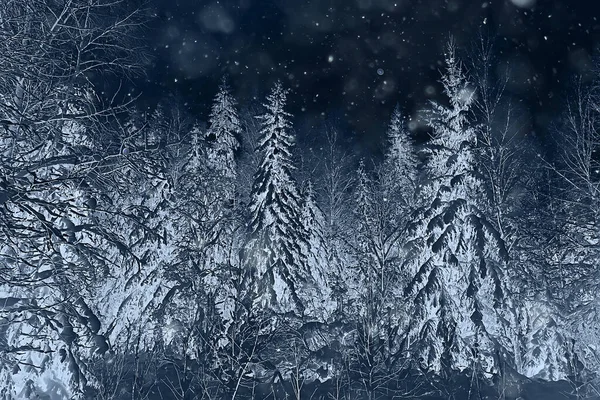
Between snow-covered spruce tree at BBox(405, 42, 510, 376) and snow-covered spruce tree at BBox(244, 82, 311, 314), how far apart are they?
4.62 metres

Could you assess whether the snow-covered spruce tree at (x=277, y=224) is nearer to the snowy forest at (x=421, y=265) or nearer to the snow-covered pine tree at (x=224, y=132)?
the snowy forest at (x=421, y=265)

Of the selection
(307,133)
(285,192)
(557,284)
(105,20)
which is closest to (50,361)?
(105,20)

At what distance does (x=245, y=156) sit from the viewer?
27.4m

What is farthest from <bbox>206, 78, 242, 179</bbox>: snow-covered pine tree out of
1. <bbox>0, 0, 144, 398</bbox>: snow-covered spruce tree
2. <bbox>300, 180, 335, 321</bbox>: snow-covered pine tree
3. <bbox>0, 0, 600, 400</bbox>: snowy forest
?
<bbox>0, 0, 144, 398</bbox>: snow-covered spruce tree

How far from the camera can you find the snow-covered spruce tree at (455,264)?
1678cm

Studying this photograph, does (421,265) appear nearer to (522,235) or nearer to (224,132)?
(522,235)

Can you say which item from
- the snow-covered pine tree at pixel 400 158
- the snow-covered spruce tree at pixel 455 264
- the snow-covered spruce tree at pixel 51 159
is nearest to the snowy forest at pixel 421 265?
the snow-covered spruce tree at pixel 455 264

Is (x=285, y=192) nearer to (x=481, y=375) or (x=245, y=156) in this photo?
(x=245, y=156)

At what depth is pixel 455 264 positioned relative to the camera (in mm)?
17781

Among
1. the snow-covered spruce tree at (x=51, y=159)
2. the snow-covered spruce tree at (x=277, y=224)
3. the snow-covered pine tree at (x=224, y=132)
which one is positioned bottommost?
the snow-covered spruce tree at (x=51, y=159)

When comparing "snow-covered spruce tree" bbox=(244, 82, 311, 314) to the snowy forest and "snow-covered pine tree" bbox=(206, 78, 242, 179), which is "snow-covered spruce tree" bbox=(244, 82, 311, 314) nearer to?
the snowy forest

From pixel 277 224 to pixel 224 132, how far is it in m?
6.45

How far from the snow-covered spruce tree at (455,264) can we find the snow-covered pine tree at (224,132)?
9.49 metres

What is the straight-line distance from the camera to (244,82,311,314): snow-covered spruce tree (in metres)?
18.6
